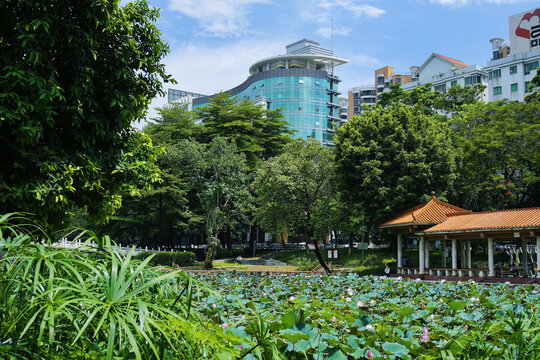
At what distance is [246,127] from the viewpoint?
43.8m

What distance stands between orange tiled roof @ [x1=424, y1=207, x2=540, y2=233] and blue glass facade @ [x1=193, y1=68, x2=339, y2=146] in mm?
45909

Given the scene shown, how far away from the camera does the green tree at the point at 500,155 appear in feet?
95.8

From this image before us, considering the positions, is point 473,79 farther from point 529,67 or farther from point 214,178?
point 214,178

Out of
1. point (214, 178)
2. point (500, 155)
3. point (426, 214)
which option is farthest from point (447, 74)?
point (426, 214)

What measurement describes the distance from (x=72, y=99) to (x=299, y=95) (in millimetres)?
61351

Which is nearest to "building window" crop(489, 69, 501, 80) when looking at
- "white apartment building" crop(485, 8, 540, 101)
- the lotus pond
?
"white apartment building" crop(485, 8, 540, 101)

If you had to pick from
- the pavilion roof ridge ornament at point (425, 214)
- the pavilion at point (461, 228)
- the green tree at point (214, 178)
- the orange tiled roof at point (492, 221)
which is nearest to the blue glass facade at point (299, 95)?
the green tree at point (214, 178)

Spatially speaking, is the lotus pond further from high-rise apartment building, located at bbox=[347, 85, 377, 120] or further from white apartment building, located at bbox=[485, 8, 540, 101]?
high-rise apartment building, located at bbox=[347, 85, 377, 120]

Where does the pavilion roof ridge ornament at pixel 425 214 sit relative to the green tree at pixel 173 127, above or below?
below

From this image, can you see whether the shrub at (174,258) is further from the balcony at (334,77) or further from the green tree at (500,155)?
the balcony at (334,77)

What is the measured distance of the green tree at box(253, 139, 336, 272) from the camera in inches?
1109

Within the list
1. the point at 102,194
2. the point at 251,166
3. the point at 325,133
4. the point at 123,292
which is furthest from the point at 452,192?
the point at 325,133

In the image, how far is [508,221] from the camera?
20016 millimetres

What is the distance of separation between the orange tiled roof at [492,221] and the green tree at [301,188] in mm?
7092
